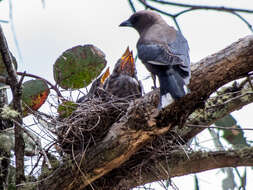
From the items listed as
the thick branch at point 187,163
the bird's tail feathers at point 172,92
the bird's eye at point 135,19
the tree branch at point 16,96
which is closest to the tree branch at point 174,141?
the thick branch at point 187,163

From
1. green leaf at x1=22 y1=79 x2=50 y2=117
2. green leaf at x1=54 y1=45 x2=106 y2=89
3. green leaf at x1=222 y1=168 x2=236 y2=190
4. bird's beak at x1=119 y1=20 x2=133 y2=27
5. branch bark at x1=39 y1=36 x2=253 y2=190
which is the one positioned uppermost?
bird's beak at x1=119 y1=20 x2=133 y2=27

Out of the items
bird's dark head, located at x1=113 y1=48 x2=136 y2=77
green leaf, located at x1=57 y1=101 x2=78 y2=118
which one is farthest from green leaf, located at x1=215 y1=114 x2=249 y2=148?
green leaf, located at x1=57 y1=101 x2=78 y2=118

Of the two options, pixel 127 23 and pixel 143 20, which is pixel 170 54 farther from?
pixel 127 23

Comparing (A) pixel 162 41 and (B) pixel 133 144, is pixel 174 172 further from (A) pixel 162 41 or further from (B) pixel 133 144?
(A) pixel 162 41

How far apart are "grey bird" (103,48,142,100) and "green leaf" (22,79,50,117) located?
Result: 0.70 m

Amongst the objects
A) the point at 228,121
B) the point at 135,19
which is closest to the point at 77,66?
the point at 135,19

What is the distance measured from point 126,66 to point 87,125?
Result: 1.43 metres

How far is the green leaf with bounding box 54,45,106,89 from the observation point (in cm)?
438

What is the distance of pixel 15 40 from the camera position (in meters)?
3.16

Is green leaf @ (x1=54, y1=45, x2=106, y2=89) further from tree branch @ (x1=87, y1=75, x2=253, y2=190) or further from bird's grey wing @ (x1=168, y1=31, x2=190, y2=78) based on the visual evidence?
tree branch @ (x1=87, y1=75, x2=253, y2=190)

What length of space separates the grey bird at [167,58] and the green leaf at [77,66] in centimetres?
42

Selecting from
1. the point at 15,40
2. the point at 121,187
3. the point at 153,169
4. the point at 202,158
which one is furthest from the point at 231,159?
the point at 15,40

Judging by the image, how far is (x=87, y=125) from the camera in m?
3.89

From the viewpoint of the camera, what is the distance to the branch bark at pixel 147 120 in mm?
3295
